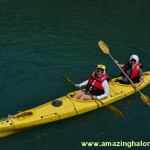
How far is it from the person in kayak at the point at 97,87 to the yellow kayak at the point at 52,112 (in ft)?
0.71

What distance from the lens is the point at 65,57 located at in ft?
33.8

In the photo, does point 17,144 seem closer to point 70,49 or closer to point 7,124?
point 7,124

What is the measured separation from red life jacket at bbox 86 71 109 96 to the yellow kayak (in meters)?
0.36

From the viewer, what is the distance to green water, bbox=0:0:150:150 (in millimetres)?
6266

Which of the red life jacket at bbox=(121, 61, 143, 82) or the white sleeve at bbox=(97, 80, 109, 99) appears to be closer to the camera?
the white sleeve at bbox=(97, 80, 109, 99)

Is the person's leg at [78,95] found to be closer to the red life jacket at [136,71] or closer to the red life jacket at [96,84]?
the red life jacket at [96,84]

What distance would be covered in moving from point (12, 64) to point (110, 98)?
4.92 metres

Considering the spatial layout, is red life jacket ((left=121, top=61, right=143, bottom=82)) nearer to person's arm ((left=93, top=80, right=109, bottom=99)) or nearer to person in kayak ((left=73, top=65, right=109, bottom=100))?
person in kayak ((left=73, top=65, right=109, bottom=100))

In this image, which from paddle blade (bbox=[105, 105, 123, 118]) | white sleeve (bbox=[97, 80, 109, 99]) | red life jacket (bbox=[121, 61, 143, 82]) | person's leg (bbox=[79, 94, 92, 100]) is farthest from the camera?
red life jacket (bbox=[121, 61, 143, 82])

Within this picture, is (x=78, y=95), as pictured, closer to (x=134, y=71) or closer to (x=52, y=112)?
(x=52, y=112)

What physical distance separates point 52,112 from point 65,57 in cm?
448

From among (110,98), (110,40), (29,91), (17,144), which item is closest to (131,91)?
(110,98)

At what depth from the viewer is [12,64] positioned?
9.35 m

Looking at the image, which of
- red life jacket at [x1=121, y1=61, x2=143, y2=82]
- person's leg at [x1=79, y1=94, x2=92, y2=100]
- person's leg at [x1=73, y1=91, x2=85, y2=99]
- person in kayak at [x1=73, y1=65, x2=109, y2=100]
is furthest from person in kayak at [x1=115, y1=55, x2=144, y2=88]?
person's leg at [x1=73, y1=91, x2=85, y2=99]
